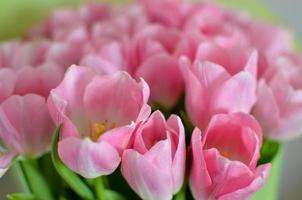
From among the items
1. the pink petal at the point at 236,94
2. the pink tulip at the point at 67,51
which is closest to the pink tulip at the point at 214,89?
the pink petal at the point at 236,94

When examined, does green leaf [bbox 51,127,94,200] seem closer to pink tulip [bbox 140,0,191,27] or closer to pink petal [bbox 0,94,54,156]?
pink petal [bbox 0,94,54,156]

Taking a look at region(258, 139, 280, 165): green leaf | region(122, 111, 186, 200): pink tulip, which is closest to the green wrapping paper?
region(258, 139, 280, 165): green leaf

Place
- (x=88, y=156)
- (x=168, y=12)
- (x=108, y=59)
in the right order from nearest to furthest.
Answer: (x=88, y=156) → (x=108, y=59) → (x=168, y=12)

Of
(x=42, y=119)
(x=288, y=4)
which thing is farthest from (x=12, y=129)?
(x=288, y=4)

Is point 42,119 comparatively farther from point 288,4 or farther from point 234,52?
point 288,4

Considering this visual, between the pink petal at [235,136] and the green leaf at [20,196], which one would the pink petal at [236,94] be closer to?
the pink petal at [235,136]

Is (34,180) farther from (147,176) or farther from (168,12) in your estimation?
(168,12)

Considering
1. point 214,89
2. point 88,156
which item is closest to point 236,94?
point 214,89
